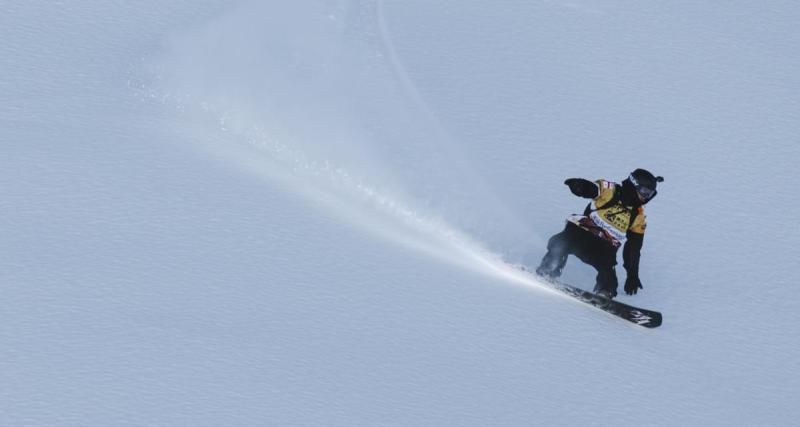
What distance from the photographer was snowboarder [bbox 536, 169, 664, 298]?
332 inches

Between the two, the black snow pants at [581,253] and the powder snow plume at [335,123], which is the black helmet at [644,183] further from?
the powder snow plume at [335,123]

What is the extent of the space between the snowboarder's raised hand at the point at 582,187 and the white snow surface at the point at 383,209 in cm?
71

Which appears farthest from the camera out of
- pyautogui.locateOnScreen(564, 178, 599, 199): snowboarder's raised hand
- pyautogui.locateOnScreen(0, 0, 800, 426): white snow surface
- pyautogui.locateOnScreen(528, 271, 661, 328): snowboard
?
pyautogui.locateOnScreen(564, 178, 599, 199): snowboarder's raised hand

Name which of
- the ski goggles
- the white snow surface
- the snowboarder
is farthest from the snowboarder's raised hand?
the white snow surface

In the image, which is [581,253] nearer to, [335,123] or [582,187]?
[582,187]

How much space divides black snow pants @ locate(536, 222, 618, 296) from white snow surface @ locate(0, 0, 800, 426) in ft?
0.87

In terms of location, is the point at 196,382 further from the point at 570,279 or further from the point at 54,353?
the point at 570,279

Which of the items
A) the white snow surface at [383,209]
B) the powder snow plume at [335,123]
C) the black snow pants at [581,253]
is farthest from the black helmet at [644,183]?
the powder snow plume at [335,123]

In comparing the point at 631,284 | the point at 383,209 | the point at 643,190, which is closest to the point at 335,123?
the point at 383,209

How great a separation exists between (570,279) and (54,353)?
4.17 meters

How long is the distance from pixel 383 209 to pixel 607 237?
74.9 inches

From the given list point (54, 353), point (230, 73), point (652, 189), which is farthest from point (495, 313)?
point (230, 73)

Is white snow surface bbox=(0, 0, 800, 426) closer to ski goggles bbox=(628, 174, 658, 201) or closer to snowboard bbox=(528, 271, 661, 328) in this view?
snowboard bbox=(528, 271, 661, 328)

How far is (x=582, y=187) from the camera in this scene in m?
8.36
